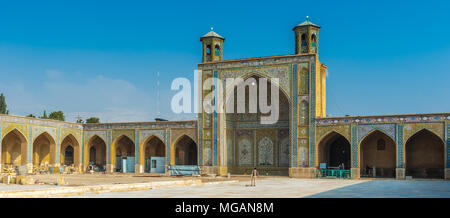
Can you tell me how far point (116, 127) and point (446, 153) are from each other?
1887 cm

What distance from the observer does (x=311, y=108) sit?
85.5 ft

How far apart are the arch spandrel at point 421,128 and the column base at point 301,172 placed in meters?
4.81

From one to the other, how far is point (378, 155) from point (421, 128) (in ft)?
12.0

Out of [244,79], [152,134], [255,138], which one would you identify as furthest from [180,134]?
[244,79]

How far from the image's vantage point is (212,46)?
29344 mm

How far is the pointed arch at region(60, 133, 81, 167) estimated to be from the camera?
32.7 metres

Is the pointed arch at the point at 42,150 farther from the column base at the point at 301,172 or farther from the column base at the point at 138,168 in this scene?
the column base at the point at 301,172

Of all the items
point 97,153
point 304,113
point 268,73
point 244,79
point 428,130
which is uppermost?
point 268,73

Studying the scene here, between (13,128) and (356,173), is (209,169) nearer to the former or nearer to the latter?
(356,173)

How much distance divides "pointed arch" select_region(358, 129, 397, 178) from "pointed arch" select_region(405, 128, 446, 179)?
727 mm

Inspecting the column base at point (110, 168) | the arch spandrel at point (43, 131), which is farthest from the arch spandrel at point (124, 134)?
the arch spandrel at point (43, 131)

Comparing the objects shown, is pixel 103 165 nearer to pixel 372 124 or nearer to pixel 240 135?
pixel 240 135

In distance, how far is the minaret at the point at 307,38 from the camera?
26859 mm
